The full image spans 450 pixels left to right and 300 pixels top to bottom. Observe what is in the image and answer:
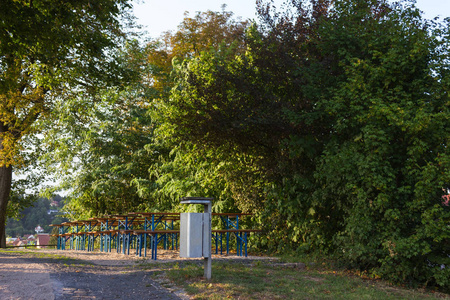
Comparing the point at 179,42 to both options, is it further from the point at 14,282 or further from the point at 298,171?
the point at 14,282

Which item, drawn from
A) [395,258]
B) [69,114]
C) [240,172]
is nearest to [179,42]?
[69,114]

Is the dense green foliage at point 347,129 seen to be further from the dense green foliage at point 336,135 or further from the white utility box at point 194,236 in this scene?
the white utility box at point 194,236

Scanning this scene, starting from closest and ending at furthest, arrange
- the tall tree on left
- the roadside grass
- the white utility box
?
the roadside grass
the white utility box
the tall tree on left

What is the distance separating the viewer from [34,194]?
24250mm

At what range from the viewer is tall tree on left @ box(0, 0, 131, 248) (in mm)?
9203

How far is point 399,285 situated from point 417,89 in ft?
12.3

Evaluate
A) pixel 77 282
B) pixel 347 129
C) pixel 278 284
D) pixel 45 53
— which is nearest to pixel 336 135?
pixel 347 129

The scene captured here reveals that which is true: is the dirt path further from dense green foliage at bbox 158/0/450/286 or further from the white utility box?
dense green foliage at bbox 158/0/450/286

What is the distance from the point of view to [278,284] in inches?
265

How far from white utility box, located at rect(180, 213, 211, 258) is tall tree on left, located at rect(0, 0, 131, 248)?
215 inches

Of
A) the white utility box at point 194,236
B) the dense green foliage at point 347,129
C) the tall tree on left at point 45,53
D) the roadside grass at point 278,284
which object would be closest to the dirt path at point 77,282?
the roadside grass at point 278,284

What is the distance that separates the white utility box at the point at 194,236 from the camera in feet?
22.7

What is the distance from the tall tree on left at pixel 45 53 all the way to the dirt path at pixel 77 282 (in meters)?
4.79

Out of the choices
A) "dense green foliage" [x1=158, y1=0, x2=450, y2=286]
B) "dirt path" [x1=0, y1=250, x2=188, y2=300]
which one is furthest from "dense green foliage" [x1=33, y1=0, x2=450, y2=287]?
"dirt path" [x1=0, y1=250, x2=188, y2=300]
